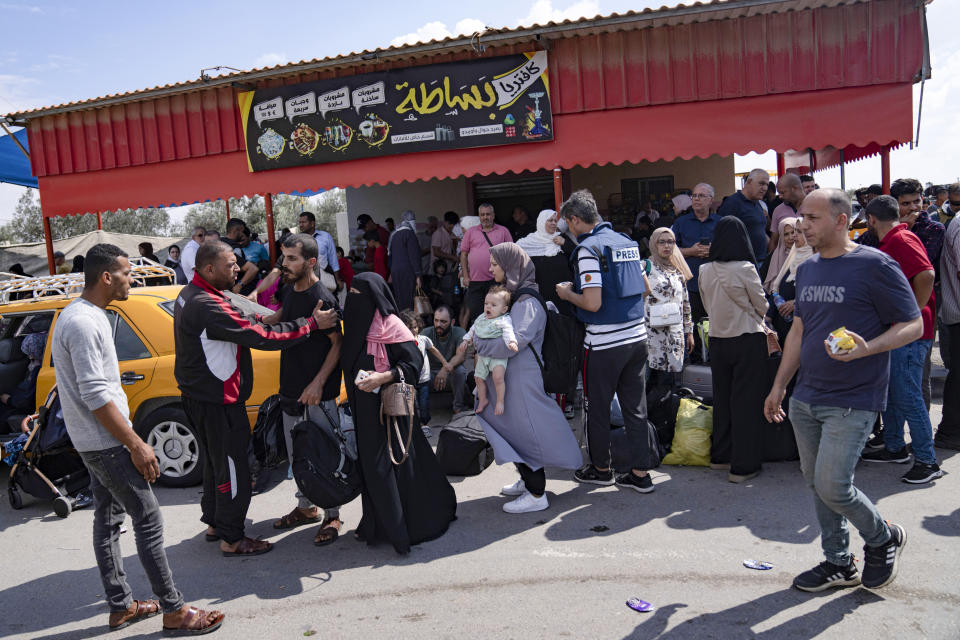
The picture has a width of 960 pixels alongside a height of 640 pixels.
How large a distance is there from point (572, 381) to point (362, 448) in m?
1.58

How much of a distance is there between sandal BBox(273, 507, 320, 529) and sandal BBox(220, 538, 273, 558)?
384 millimetres

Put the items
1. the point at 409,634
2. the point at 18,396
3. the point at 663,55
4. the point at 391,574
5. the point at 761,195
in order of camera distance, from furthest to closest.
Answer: the point at 663,55 → the point at 761,195 → the point at 18,396 → the point at 391,574 → the point at 409,634

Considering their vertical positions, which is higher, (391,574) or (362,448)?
(362,448)

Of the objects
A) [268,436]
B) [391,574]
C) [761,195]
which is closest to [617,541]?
[391,574]

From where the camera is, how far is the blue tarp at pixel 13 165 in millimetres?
12836

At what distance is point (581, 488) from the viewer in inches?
206

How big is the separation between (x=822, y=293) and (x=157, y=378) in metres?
4.91

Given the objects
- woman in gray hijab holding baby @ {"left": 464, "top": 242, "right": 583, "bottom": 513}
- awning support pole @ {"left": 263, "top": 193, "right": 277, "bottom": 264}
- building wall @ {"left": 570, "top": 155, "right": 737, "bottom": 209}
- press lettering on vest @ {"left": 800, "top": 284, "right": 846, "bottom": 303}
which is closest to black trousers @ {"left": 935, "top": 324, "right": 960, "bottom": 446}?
press lettering on vest @ {"left": 800, "top": 284, "right": 846, "bottom": 303}

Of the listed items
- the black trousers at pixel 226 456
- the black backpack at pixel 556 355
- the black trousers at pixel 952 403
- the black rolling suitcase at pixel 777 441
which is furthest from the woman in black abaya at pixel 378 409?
the black trousers at pixel 952 403

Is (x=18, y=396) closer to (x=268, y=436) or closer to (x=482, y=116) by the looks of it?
(x=268, y=436)

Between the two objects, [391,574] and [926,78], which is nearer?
[391,574]

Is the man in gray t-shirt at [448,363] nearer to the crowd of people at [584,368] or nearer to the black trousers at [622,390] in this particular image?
the crowd of people at [584,368]

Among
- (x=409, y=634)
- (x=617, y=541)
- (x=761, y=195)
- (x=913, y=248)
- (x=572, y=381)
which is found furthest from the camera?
(x=761, y=195)

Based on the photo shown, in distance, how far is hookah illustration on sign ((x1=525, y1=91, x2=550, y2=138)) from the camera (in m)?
8.60
